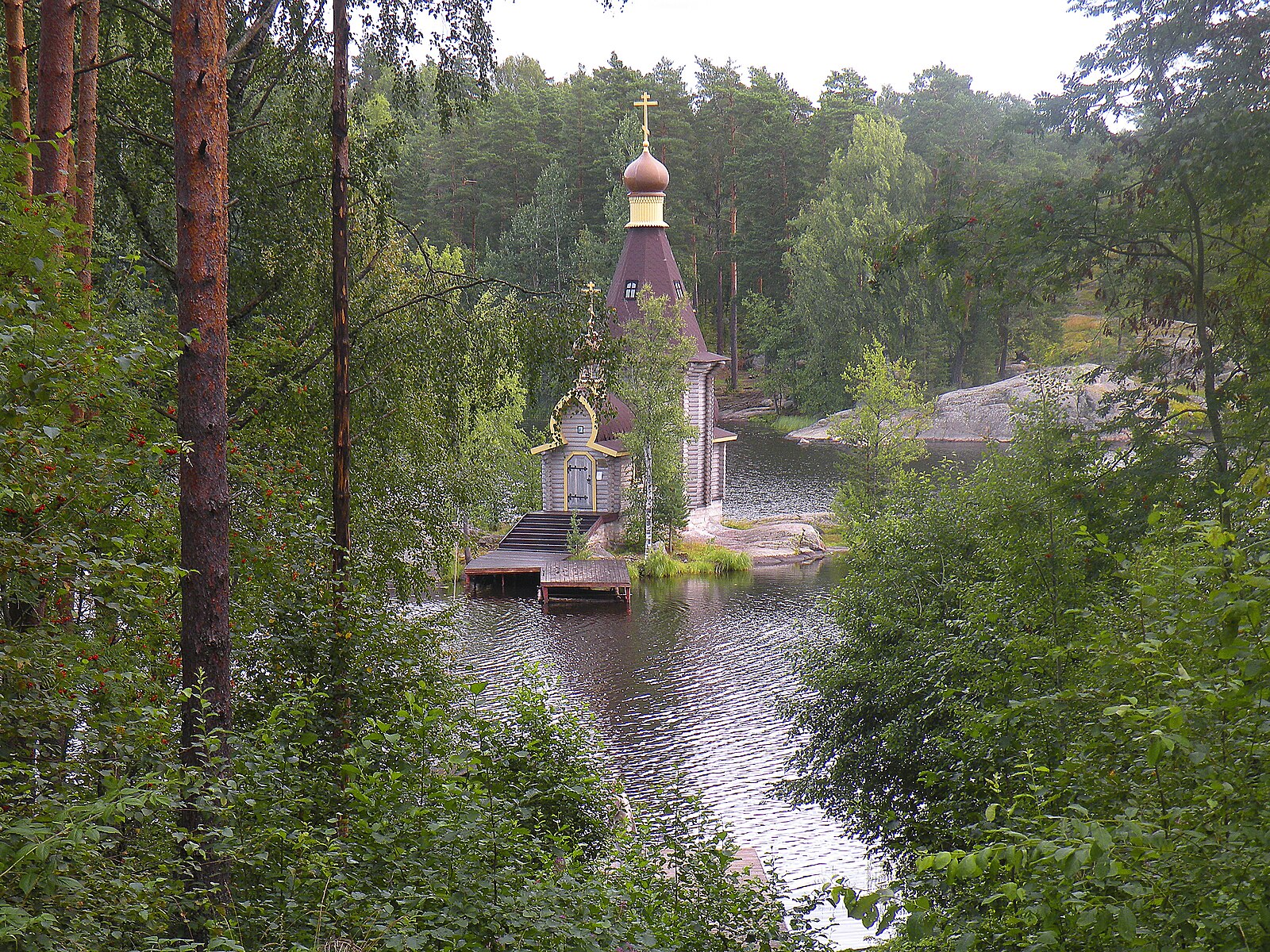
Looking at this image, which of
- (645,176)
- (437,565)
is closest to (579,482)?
(645,176)

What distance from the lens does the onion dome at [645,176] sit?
106 ft

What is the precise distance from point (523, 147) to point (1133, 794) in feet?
175

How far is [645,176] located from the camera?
32438 millimetres

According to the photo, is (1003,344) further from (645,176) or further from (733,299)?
(645,176)

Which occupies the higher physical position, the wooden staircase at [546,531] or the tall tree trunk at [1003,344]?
the tall tree trunk at [1003,344]

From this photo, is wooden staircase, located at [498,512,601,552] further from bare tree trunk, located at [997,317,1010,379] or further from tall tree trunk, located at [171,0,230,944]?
bare tree trunk, located at [997,317,1010,379]

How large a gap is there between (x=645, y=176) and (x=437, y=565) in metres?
23.8

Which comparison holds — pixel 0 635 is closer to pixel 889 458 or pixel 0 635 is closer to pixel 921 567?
pixel 921 567

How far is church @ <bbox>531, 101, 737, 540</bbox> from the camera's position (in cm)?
3123

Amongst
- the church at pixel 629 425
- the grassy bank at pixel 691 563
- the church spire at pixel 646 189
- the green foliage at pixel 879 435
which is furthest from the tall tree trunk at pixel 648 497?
the church spire at pixel 646 189

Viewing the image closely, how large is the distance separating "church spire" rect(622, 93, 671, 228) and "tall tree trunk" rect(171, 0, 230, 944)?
2731 centimetres

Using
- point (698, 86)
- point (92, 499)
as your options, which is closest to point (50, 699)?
point (92, 499)

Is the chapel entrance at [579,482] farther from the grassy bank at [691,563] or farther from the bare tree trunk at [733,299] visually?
the bare tree trunk at [733,299]

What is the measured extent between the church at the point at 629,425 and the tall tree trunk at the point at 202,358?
2403 centimetres
